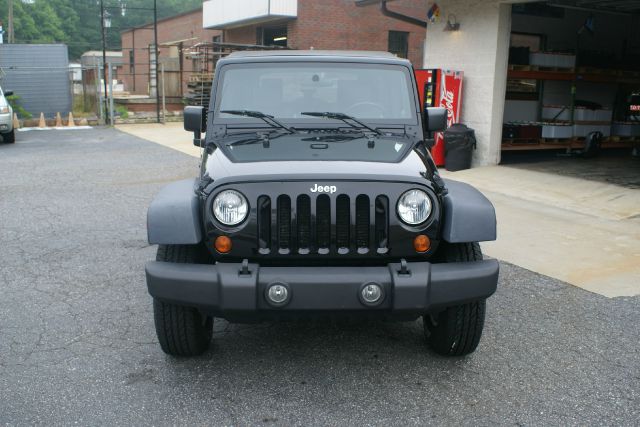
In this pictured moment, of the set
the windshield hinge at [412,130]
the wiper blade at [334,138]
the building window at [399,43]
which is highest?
the building window at [399,43]

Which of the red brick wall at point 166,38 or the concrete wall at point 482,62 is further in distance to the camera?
the red brick wall at point 166,38

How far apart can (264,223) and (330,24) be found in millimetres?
22540

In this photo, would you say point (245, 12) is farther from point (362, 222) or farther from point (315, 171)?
point (362, 222)

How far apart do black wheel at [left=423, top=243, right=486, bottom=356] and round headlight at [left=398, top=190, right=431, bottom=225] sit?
12.7 inches

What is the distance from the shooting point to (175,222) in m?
3.56

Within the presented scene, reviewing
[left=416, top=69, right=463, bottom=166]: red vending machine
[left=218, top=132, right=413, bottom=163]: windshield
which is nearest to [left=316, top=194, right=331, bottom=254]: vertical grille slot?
[left=218, top=132, right=413, bottom=163]: windshield

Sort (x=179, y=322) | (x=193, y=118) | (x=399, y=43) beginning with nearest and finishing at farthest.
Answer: (x=179, y=322)
(x=193, y=118)
(x=399, y=43)

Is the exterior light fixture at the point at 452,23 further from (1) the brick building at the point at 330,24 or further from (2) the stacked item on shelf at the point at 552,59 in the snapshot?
(1) the brick building at the point at 330,24

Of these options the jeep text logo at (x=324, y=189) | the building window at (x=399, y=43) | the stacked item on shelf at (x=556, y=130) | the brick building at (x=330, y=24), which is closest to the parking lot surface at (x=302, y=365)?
the jeep text logo at (x=324, y=189)

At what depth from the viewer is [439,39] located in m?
13.6

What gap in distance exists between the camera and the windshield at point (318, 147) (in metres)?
3.92

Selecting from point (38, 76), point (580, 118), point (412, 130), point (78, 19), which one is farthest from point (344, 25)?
point (78, 19)

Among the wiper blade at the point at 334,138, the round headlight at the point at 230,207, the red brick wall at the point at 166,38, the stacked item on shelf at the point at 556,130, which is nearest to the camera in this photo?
the round headlight at the point at 230,207

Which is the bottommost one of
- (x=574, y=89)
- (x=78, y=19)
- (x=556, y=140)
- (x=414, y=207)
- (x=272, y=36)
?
(x=556, y=140)
